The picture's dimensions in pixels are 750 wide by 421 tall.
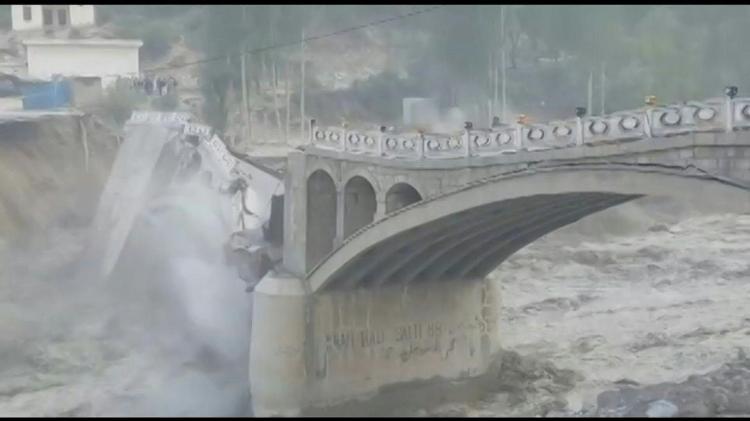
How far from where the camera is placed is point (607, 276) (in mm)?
45812

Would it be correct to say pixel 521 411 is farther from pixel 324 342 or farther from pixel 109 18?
pixel 109 18

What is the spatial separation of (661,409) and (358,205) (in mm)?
8363

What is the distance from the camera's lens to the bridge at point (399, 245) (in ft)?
68.4

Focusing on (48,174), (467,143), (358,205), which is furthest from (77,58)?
(467,143)

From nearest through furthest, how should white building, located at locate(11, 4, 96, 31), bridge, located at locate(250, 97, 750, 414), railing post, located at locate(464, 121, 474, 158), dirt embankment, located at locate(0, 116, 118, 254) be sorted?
1. bridge, located at locate(250, 97, 750, 414)
2. railing post, located at locate(464, 121, 474, 158)
3. dirt embankment, located at locate(0, 116, 118, 254)
4. white building, located at locate(11, 4, 96, 31)

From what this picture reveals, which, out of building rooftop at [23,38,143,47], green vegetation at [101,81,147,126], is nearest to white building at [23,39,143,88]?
building rooftop at [23,38,143,47]

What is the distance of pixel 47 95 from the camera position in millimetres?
51719

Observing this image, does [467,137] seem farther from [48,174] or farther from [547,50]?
[547,50]

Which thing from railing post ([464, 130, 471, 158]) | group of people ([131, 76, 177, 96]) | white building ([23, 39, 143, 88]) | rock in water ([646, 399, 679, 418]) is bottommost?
rock in water ([646, 399, 679, 418])

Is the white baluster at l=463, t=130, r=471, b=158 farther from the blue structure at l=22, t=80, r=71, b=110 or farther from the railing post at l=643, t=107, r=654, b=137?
the blue structure at l=22, t=80, r=71, b=110

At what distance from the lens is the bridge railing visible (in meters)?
16.4

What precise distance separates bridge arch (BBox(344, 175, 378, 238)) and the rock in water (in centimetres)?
771

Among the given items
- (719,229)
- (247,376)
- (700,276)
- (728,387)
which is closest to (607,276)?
(700,276)

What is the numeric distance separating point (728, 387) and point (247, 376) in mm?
A: 11860
